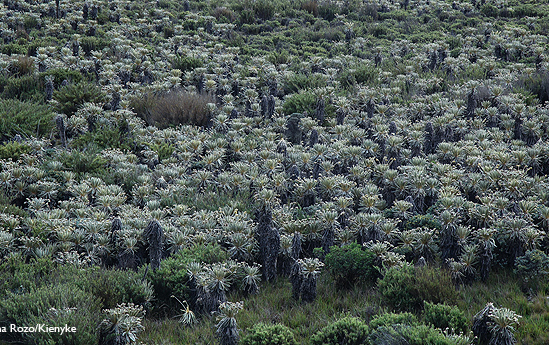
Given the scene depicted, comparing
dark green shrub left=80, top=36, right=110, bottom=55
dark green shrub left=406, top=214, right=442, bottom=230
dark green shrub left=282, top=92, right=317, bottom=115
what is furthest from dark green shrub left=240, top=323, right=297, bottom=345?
dark green shrub left=80, top=36, right=110, bottom=55

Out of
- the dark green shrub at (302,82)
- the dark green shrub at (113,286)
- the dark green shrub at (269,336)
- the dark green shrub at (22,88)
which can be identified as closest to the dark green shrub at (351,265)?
the dark green shrub at (269,336)

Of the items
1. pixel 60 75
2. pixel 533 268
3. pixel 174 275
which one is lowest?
pixel 174 275

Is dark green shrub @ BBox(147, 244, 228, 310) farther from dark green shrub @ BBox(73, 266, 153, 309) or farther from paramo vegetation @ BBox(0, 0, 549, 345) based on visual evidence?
dark green shrub @ BBox(73, 266, 153, 309)

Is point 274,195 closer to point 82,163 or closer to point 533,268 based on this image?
point 533,268

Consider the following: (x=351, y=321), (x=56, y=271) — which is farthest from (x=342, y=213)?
(x=56, y=271)

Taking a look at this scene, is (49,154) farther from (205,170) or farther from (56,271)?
(56,271)

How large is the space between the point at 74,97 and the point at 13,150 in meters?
3.49

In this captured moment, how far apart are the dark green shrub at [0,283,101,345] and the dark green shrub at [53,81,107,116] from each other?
8.18 m

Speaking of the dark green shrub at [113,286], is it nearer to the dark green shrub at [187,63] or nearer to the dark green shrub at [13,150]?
the dark green shrub at [13,150]

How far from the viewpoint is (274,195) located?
7.19 metres

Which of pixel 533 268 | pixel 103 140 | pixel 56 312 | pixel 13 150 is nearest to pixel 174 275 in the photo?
pixel 56 312

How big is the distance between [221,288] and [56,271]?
7.62ft

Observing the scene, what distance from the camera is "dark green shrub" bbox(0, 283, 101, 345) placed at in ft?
14.5

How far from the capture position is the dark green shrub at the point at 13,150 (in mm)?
8938
